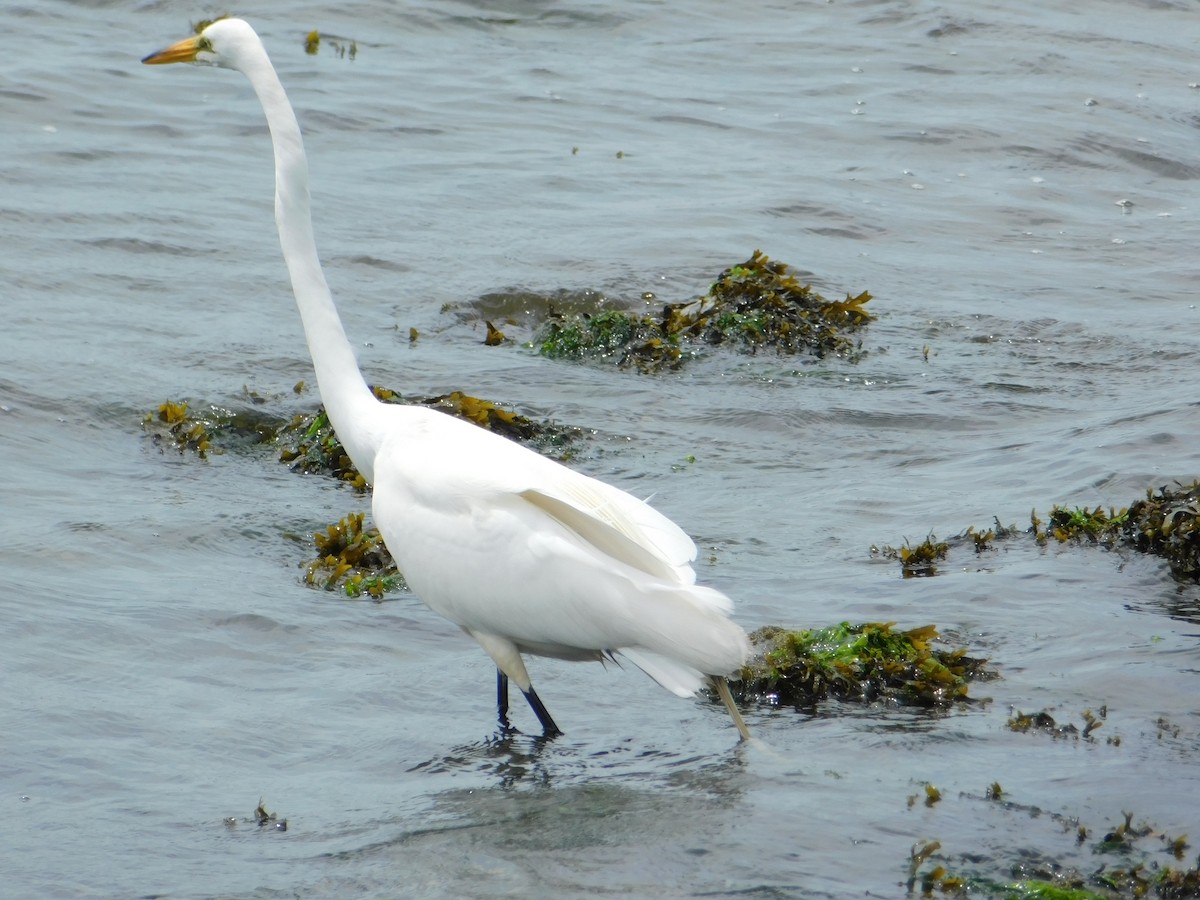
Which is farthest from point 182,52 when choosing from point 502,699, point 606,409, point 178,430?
point 606,409

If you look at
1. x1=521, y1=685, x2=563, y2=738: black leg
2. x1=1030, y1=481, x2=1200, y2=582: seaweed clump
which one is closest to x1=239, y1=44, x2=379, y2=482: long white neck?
x1=521, y1=685, x2=563, y2=738: black leg

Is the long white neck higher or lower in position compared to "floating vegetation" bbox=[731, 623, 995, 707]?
higher

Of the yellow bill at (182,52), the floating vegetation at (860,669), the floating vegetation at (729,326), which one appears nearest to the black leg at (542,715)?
the floating vegetation at (860,669)

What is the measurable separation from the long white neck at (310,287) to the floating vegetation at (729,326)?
11.5ft

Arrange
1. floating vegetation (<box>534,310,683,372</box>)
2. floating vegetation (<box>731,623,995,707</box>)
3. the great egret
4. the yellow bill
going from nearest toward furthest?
the great egret
floating vegetation (<box>731,623,995,707</box>)
the yellow bill
floating vegetation (<box>534,310,683,372</box>)

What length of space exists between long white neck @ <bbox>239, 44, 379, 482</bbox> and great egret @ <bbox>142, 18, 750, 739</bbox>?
0.24 meters

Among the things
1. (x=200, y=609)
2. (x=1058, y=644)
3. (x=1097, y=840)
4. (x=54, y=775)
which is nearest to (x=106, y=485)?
(x=200, y=609)

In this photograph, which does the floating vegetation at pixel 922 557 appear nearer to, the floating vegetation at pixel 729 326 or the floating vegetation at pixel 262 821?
the floating vegetation at pixel 262 821

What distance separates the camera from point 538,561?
4.73 meters

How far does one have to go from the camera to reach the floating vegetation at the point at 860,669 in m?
4.81

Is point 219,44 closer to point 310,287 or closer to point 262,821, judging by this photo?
point 310,287

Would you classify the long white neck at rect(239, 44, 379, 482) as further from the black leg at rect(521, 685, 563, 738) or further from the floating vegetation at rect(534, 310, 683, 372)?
the floating vegetation at rect(534, 310, 683, 372)

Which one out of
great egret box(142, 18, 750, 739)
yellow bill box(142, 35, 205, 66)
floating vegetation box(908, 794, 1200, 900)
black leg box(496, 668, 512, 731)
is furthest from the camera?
yellow bill box(142, 35, 205, 66)

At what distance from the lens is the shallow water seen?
4.18 meters
